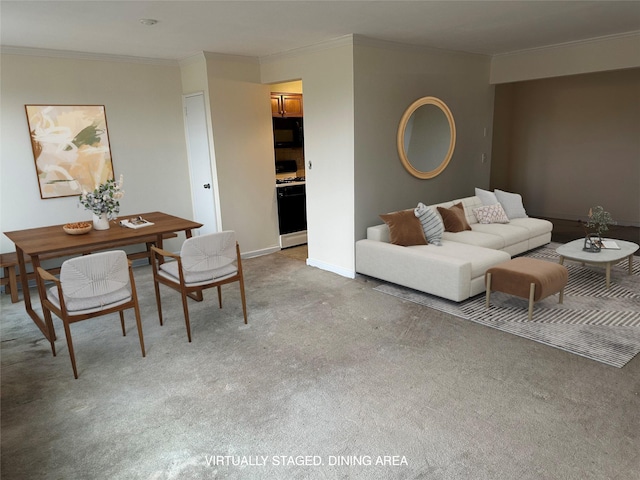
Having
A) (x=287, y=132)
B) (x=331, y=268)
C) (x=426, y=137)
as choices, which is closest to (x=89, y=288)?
(x=331, y=268)

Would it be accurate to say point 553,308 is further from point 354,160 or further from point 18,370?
point 18,370

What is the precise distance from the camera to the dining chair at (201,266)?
338 centimetres

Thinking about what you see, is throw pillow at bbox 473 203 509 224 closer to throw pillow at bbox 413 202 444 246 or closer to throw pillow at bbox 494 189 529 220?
throw pillow at bbox 494 189 529 220

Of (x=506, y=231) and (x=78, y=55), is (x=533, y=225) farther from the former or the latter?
(x=78, y=55)

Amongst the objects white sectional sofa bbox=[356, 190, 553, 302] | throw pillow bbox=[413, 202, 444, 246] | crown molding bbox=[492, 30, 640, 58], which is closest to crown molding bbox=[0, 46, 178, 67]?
white sectional sofa bbox=[356, 190, 553, 302]

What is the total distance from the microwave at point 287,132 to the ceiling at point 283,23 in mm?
1172

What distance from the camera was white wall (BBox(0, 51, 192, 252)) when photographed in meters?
4.53

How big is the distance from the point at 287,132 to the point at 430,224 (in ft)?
8.55

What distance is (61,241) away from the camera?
3568 mm

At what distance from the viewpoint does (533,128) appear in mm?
7496

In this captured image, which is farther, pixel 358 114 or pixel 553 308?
pixel 358 114

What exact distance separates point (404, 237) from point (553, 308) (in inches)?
58.3

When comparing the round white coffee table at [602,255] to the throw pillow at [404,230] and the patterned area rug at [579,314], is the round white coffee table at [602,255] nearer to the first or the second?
the patterned area rug at [579,314]

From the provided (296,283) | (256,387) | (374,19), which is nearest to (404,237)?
(296,283)
